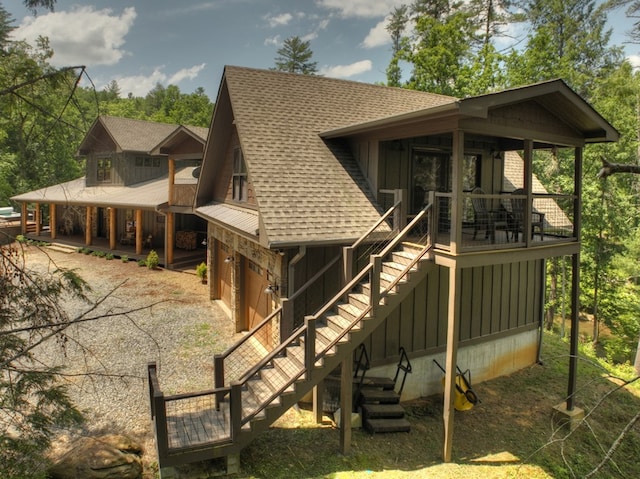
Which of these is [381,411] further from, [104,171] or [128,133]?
[104,171]

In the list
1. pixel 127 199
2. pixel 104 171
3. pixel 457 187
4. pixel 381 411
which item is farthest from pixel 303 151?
pixel 104 171

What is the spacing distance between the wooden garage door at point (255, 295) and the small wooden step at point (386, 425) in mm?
3170

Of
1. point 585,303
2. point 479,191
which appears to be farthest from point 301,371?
point 585,303

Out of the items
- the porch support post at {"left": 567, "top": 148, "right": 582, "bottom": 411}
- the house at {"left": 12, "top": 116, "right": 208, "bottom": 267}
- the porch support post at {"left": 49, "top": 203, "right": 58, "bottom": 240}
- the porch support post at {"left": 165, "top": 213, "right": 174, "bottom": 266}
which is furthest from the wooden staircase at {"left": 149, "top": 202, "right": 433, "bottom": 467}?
the porch support post at {"left": 49, "top": 203, "right": 58, "bottom": 240}

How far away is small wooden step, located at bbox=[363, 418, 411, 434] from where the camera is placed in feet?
25.4

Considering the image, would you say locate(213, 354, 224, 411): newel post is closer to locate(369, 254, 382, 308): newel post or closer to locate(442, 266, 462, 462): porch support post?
locate(369, 254, 382, 308): newel post

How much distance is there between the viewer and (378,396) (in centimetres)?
816

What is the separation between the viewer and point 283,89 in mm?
11805

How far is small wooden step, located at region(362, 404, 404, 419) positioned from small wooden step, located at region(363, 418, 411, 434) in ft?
0.27

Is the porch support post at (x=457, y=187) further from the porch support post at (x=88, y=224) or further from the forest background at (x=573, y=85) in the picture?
the porch support post at (x=88, y=224)

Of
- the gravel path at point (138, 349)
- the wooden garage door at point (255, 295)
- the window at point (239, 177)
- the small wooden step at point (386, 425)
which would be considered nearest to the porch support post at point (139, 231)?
the gravel path at point (138, 349)

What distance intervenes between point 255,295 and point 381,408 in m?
4.48

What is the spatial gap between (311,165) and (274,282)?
274 cm

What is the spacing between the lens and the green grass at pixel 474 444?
6.71 meters
